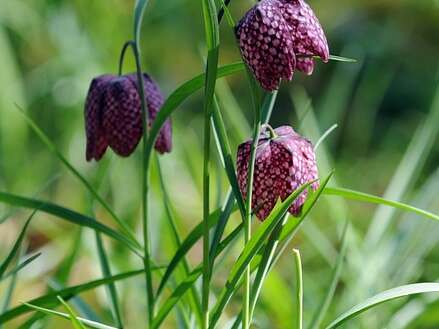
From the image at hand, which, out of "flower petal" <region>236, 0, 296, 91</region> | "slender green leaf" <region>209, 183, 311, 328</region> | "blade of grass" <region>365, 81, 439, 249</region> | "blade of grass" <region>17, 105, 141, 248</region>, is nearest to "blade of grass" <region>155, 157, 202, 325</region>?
"blade of grass" <region>17, 105, 141, 248</region>

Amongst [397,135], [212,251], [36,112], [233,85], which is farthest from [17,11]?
[212,251]

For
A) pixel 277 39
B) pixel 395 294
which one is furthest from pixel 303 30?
pixel 395 294

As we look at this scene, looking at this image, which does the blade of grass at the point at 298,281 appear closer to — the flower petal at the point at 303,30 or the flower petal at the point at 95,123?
the flower petal at the point at 303,30

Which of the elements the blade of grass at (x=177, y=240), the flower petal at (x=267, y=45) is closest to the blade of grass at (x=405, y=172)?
the blade of grass at (x=177, y=240)

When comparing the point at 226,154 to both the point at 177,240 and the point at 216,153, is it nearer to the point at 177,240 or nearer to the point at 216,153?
the point at 177,240

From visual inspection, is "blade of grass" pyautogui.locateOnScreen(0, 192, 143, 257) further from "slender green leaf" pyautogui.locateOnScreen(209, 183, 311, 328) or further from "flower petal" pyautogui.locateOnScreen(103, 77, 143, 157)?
"slender green leaf" pyautogui.locateOnScreen(209, 183, 311, 328)
